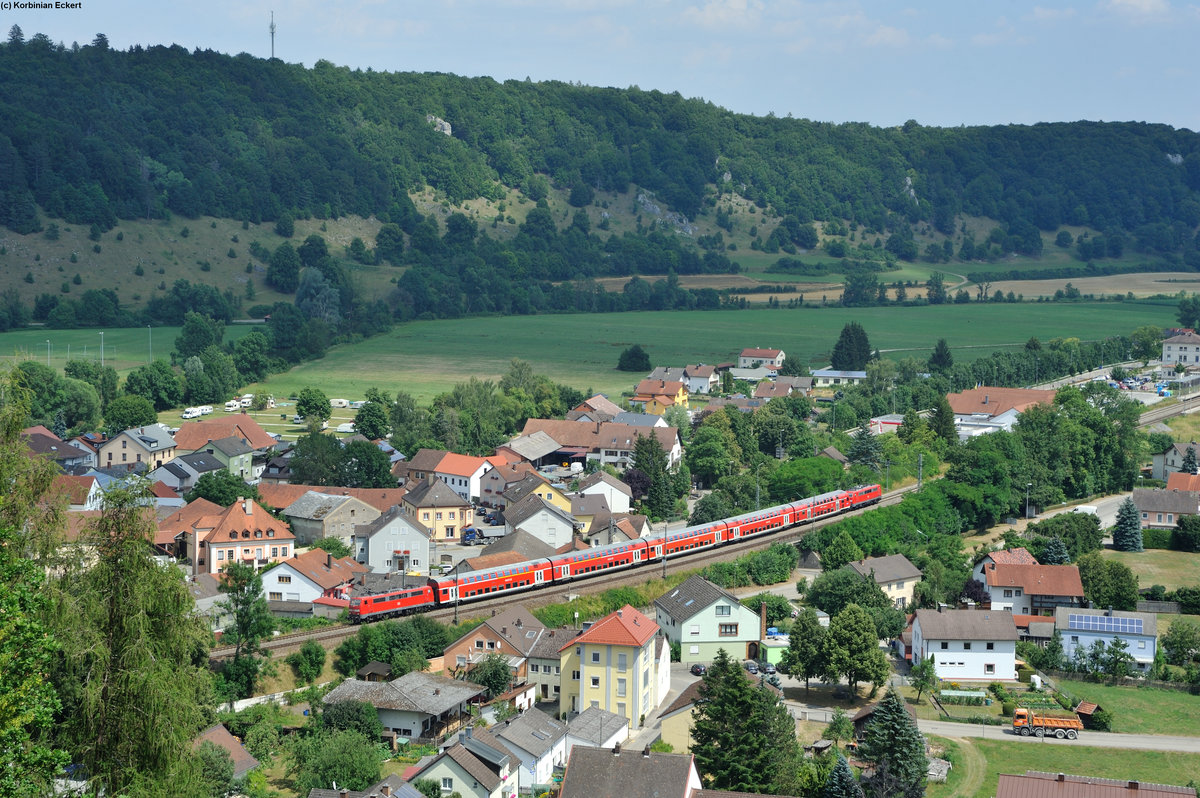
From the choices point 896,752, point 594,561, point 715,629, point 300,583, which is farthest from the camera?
point 594,561

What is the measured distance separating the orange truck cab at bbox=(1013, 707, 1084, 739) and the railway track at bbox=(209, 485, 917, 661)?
17.8 m

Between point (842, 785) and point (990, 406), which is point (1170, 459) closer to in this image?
point (990, 406)

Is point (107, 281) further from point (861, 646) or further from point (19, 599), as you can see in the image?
point (19, 599)

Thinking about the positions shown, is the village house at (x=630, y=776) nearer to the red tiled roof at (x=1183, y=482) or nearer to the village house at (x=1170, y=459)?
the red tiled roof at (x=1183, y=482)

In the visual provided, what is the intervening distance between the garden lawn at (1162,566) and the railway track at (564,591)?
37.7ft

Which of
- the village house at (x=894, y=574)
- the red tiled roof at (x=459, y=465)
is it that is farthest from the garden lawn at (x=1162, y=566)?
the red tiled roof at (x=459, y=465)

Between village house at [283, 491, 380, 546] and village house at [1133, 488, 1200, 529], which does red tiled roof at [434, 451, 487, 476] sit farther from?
village house at [1133, 488, 1200, 529]

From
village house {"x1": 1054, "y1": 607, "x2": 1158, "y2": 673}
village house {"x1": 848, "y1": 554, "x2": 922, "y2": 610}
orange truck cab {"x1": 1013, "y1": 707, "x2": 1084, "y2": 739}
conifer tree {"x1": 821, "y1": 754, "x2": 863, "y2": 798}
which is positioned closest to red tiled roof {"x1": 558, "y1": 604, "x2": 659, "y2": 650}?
conifer tree {"x1": 821, "y1": 754, "x2": 863, "y2": 798}

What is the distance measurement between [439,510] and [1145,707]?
31.5 metres

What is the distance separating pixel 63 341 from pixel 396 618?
260 feet

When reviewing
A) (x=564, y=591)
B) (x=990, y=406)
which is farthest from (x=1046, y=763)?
(x=990, y=406)

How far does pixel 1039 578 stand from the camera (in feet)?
177

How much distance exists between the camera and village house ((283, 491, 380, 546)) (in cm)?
6041

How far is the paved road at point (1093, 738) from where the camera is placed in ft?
131
